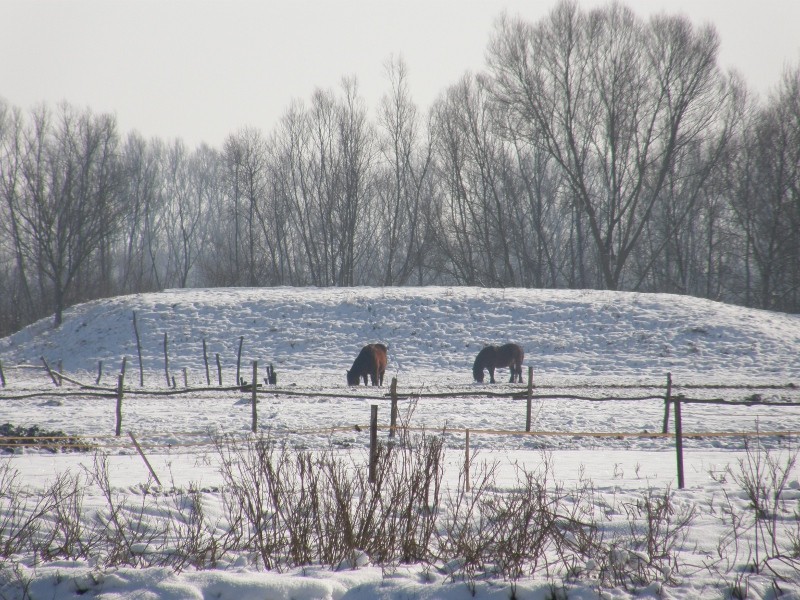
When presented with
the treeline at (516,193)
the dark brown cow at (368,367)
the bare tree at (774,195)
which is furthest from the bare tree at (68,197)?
the bare tree at (774,195)

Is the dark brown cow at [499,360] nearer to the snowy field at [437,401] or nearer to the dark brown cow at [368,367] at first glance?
the snowy field at [437,401]

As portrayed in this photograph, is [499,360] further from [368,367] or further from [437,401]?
[437,401]

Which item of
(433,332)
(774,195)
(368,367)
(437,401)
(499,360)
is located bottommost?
(437,401)

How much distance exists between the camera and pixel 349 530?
5.01m

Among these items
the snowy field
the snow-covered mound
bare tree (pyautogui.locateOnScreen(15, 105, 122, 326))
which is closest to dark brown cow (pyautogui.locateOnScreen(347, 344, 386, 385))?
the snowy field

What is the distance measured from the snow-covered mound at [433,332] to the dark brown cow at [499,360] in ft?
4.96

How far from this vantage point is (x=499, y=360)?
78.4 feet

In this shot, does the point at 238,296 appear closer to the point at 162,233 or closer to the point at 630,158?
the point at 630,158

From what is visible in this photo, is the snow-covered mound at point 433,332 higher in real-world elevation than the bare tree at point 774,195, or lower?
lower

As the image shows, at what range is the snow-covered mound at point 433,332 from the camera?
27.0m

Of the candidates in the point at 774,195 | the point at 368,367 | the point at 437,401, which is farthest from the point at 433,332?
the point at 774,195

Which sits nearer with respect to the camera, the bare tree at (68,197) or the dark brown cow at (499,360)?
the dark brown cow at (499,360)

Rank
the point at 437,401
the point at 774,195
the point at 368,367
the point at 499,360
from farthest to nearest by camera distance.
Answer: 1. the point at 774,195
2. the point at 499,360
3. the point at 368,367
4. the point at 437,401

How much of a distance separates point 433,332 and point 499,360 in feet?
22.5
